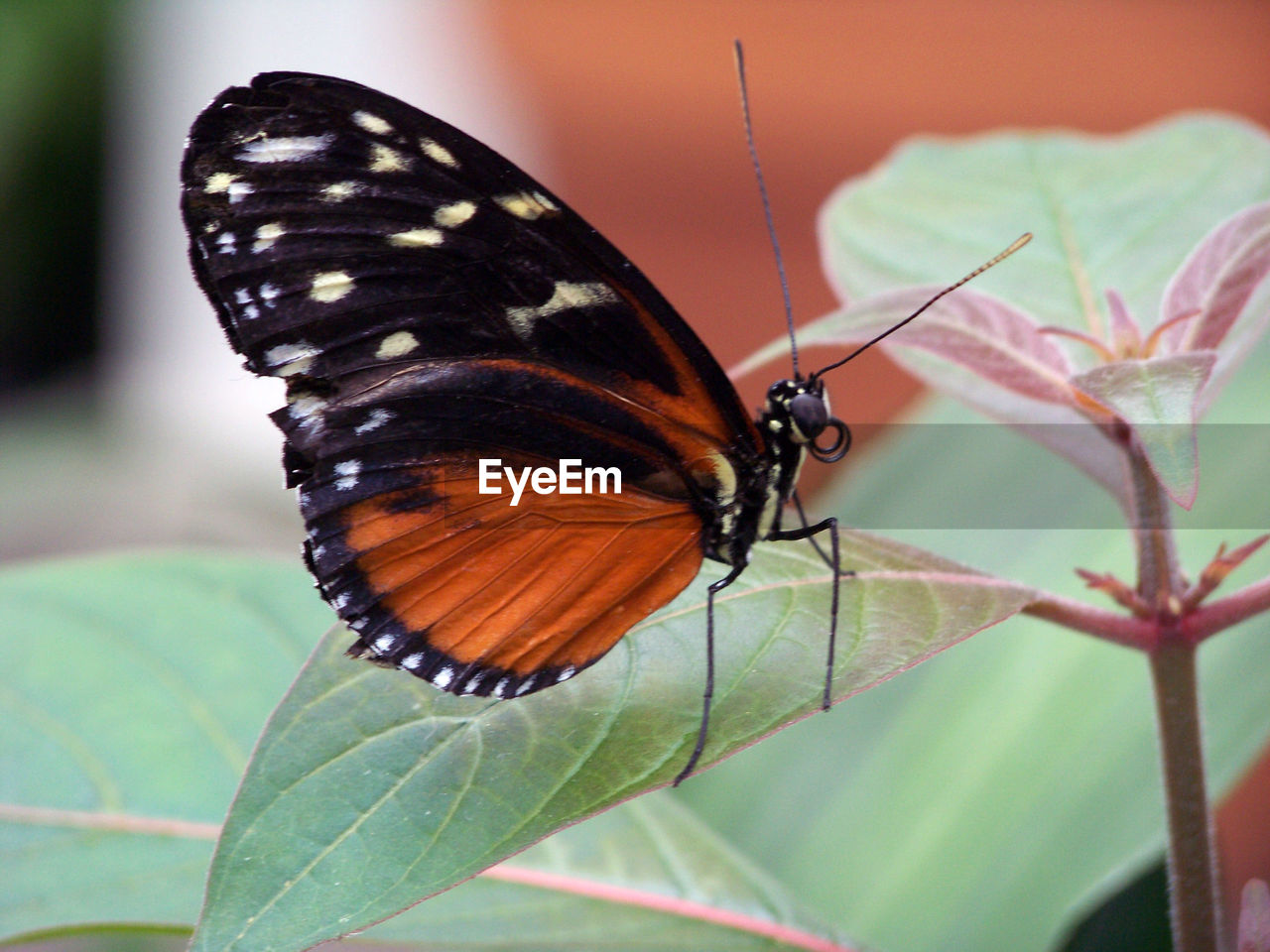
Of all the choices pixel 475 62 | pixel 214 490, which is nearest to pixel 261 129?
pixel 214 490

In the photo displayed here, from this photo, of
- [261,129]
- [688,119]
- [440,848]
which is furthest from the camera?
[688,119]

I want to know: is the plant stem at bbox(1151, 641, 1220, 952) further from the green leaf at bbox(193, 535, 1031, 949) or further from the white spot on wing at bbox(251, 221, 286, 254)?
the white spot on wing at bbox(251, 221, 286, 254)

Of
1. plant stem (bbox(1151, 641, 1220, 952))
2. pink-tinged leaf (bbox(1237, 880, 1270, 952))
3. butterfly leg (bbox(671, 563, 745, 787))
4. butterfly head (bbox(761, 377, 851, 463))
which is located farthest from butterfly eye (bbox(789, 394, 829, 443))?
pink-tinged leaf (bbox(1237, 880, 1270, 952))

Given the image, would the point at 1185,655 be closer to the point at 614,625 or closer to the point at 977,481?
the point at 614,625

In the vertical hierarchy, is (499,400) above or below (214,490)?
above

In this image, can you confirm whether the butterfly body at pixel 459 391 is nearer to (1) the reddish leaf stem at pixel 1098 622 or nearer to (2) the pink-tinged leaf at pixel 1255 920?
(1) the reddish leaf stem at pixel 1098 622

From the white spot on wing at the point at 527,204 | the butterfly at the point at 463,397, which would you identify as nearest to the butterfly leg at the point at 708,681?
the butterfly at the point at 463,397

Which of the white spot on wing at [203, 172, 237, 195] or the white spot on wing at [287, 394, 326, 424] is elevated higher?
the white spot on wing at [203, 172, 237, 195]
